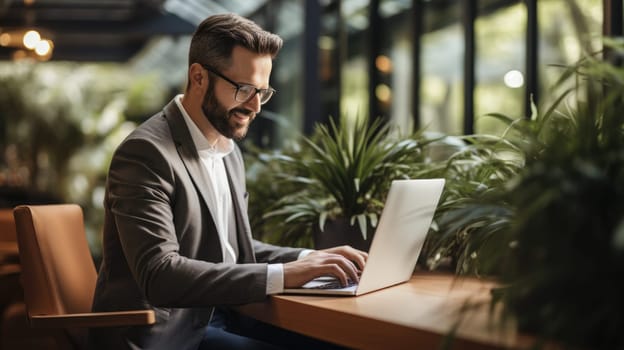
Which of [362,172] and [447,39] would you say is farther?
[447,39]

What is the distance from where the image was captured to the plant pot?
3.01 m

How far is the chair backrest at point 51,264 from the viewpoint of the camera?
237cm

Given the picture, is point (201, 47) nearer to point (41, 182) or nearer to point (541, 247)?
point (541, 247)

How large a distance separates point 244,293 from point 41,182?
1039cm

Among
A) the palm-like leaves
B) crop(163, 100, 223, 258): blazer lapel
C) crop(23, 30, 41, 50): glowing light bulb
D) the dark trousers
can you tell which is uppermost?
crop(23, 30, 41, 50): glowing light bulb

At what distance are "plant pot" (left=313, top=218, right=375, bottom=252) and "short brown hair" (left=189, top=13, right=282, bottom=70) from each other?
2.54 ft

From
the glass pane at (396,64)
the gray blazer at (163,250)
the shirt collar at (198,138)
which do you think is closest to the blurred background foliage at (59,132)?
the glass pane at (396,64)

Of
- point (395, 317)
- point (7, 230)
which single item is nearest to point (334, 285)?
point (395, 317)

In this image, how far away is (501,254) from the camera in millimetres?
1548

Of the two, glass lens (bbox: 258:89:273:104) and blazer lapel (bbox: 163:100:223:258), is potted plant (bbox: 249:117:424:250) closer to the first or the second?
glass lens (bbox: 258:89:273:104)

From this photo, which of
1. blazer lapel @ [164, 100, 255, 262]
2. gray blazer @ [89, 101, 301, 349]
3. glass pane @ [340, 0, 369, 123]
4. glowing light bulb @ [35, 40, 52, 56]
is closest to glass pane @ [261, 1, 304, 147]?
glass pane @ [340, 0, 369, 123]

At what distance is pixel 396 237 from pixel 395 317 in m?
0.38

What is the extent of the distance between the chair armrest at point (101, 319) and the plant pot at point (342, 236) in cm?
103

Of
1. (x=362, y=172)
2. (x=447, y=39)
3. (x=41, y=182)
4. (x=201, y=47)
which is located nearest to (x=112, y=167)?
(x=201, y=47)
